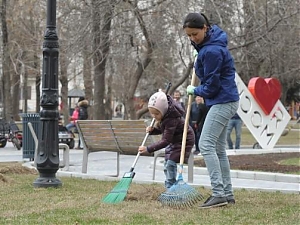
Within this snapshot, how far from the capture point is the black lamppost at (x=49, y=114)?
29.3 ft

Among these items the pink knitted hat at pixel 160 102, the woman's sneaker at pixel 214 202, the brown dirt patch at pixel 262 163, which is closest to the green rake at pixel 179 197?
the woman's sneaker at pixel 214 202

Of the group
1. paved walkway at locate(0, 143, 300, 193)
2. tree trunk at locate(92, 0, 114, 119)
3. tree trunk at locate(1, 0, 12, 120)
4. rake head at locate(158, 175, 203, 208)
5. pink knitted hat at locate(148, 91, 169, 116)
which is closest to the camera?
rake head at locate(158, 175, 203, 208)

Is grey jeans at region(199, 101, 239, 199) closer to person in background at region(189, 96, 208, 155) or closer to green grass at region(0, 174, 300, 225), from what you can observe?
green grass at region(0, 174, 300, 225)

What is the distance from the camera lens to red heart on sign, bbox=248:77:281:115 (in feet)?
59.8

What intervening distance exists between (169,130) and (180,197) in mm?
999

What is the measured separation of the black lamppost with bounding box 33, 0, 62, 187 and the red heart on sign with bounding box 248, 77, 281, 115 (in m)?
9.91

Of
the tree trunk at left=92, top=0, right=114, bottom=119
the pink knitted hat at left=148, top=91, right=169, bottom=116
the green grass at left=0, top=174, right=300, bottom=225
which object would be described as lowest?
the green grass at left=0, top=174, right=300, bottom=225

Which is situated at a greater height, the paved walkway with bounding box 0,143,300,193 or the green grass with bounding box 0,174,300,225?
the green grass with bounding box 0,174,300,225

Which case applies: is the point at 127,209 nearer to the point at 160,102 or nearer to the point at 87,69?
the point at 160,102

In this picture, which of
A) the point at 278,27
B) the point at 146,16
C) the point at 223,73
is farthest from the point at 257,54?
the point at 223,73

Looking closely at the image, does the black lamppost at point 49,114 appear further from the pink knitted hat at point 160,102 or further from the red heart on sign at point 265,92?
the red heart on sign at point 265,92

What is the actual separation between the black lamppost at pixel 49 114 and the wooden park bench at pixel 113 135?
161 centimetres

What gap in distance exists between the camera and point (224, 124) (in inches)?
279

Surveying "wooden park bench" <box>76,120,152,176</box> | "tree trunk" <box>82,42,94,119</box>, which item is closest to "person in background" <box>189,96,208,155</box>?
"tree trunk" <box>82,42,94,119</box>
